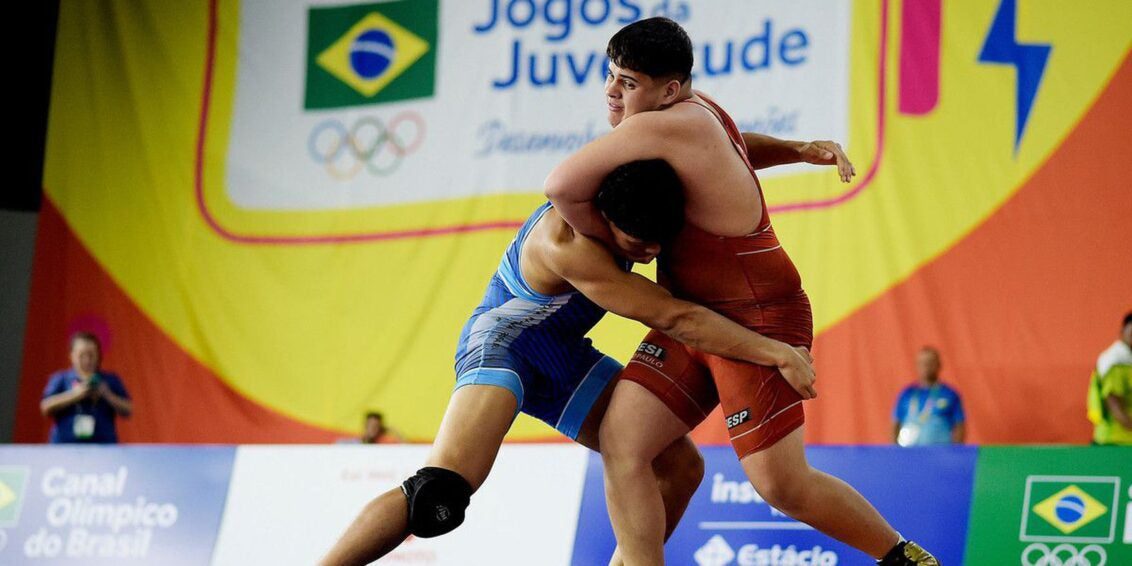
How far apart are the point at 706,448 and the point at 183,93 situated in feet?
23.1

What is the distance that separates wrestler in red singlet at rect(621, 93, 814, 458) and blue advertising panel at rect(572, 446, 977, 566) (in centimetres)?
107

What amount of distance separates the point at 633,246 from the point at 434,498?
802 mm

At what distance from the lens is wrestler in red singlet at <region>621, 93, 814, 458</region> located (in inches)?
134

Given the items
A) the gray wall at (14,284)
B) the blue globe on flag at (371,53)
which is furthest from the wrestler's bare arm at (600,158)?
the gray wall at (14,284)

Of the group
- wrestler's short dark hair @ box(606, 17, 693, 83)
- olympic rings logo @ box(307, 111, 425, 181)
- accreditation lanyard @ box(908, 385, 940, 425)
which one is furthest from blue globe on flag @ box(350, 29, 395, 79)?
wrestler's short dark hair @ box(606, 17, 693, 83)

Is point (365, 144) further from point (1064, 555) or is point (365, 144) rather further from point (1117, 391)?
point (1064, 555)

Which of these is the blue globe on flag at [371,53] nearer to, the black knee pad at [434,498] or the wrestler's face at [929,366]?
the wrestler's face at [929,366]

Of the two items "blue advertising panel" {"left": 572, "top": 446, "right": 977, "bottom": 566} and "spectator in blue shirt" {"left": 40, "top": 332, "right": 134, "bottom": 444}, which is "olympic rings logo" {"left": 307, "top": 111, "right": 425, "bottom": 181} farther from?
"blue advertising panel" {"left": 572, "top": 446, "right": 977, "bottom": 566}

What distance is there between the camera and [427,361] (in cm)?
947

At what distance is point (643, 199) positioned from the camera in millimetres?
3125

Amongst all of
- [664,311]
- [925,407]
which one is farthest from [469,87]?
[664,311]

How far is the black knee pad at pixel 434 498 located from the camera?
3.27m

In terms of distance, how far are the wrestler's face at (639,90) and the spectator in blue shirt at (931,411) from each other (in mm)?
4936

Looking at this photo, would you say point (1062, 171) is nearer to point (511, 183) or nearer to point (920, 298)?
point (920, 298)
